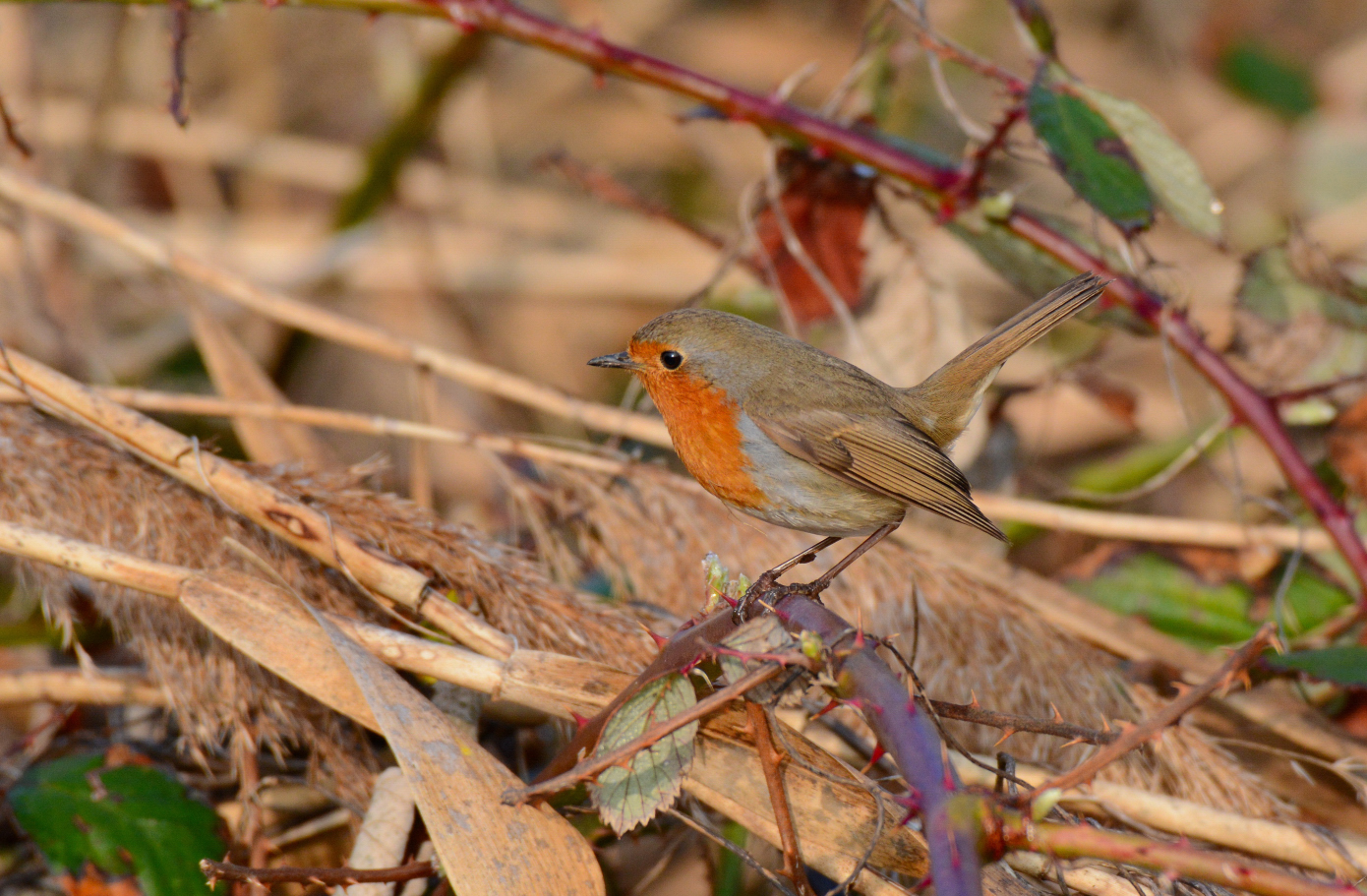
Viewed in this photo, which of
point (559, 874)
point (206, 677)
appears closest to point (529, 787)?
point (559, 874)

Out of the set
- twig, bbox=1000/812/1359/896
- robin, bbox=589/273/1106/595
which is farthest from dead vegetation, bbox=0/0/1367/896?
robin, bbox=589/273/1106/595

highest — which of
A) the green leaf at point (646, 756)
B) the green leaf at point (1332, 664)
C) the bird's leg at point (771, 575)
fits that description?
the green leaf at point (1332, 664)

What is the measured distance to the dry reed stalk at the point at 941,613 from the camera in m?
1.89

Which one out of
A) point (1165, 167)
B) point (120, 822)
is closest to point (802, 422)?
point (1165, 167)

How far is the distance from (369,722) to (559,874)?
15.0 inches

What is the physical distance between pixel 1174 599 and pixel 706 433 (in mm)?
1307

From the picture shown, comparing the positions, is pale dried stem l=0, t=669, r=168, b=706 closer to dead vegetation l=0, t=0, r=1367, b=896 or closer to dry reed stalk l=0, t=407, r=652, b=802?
dead vegetation l=0, t=0, r=1367, b=896

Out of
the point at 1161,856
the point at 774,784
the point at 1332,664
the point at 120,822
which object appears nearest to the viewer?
the point at 1161,856

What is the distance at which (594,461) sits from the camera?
2381 mm

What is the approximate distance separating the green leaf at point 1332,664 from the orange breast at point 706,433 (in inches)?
40.5

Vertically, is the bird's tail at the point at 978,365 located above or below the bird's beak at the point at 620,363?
above

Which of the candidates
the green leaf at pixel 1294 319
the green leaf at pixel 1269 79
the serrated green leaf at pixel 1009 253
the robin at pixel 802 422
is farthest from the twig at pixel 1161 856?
the green leaf at pixel 1269 79

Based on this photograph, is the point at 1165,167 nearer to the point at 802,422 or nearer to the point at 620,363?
the point at 802,422

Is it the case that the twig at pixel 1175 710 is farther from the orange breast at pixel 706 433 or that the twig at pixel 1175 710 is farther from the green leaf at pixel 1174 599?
the green leaf at pixel 1174 599
